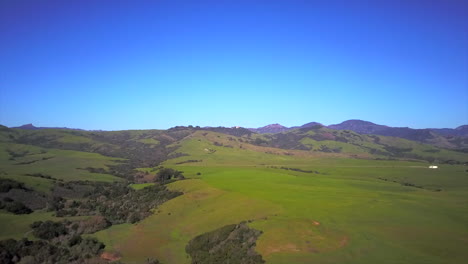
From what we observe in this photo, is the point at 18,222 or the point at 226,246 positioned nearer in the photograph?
the point at 226,246

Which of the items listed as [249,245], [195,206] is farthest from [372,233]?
[195,206]

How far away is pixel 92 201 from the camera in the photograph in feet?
318

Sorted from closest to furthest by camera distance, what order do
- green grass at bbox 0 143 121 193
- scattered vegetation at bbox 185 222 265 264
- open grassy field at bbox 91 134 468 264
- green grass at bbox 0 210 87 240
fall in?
open grassy field at bbox 91 134 468 264 < scattered vegetation at bbox 185 222 265 264 < green grass at bbox 0 210 87 240 < green grass at bbox 0 143 121 193

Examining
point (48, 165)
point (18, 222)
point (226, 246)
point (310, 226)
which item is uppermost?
point (310, 226)

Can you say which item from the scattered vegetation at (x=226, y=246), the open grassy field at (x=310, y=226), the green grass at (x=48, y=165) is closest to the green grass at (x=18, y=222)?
the open grassy field at (x=310, y=226)

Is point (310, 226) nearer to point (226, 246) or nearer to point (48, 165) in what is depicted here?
point (226, 246)

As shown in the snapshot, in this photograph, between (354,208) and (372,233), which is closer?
(372,233)

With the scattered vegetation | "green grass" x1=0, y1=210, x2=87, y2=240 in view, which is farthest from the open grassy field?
"green grass" x1=0, y1=210, x2=87, y2=240

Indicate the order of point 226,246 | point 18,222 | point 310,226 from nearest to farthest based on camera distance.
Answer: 1. point 226,246
2. point 310,226
3. point 18,222

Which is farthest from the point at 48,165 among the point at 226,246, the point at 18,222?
the point at 226,246

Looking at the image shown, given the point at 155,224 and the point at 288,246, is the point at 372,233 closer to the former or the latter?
the point at 288,246

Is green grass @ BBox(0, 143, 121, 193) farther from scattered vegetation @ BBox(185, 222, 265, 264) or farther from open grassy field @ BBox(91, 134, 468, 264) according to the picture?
scattered vegetation @ BBox(185, 222, 265, 264)

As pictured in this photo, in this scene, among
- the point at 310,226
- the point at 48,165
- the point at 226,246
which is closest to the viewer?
the point at 226,246

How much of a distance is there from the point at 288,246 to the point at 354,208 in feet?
67.7
